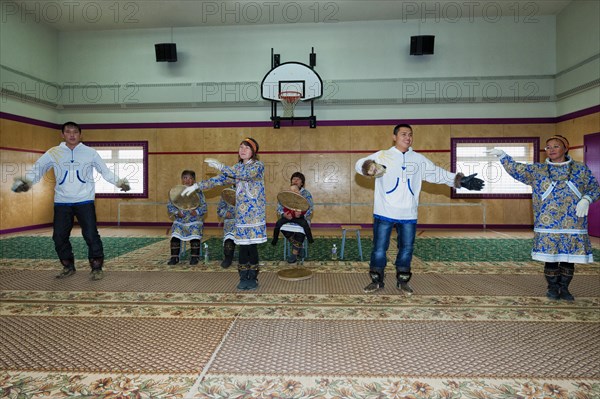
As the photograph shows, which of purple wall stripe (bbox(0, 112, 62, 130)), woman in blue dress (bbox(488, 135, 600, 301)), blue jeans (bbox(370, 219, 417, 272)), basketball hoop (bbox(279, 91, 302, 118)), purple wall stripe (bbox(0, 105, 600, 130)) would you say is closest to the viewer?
woman in blue dress (bbox(488, 135, 600, 301))

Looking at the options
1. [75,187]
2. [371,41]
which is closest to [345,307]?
[75,187]

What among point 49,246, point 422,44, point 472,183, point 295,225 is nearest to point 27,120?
point 49,246

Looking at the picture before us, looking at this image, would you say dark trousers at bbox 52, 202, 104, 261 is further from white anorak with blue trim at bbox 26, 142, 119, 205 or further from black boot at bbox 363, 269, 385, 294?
black boot at bbox 363, 269, 385, 294

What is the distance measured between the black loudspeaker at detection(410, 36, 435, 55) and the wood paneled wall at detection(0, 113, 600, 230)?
1.80m

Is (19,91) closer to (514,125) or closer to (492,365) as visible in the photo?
(492,365)

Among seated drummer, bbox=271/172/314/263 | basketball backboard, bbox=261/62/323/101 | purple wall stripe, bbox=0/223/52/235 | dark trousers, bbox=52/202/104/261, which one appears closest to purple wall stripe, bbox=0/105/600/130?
basketball backboard, bbox=261/62/323/101

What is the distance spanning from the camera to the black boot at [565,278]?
10.5ft

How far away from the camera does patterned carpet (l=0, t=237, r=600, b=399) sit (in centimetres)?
184

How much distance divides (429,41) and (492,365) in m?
8.53

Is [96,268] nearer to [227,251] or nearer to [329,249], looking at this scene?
[227,251]

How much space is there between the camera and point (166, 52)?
30.5 ft

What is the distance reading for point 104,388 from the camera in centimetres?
180

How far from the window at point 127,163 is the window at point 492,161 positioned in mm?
8085

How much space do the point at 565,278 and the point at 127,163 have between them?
32.0 feet
